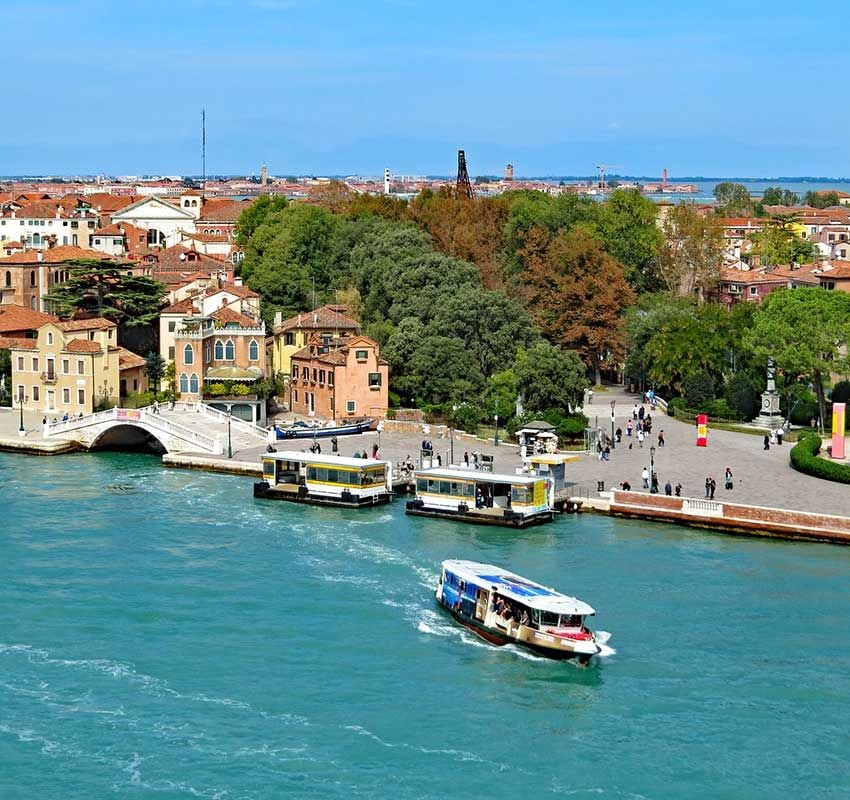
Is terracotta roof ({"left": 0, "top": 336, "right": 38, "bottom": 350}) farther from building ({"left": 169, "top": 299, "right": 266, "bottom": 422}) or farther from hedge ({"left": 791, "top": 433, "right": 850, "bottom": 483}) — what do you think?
hedge ({"left": 791, "top": 433, "right": 850, "bottom": 483})

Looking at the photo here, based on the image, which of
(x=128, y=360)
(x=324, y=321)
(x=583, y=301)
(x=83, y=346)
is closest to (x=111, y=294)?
(x=128, y=360)

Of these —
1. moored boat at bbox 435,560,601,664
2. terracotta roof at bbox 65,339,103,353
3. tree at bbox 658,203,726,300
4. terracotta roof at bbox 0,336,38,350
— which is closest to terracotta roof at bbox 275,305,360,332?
terracotta roof at bbox 65,339,103,353

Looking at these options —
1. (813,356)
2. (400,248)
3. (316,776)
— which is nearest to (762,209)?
(400,248)

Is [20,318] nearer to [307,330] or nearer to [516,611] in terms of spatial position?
[307,330]

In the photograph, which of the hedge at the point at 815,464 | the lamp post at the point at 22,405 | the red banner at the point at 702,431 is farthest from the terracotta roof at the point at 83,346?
the hedge at the point at 815,464

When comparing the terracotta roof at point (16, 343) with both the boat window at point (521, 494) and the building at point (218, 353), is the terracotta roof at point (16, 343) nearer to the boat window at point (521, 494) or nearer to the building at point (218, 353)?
the building at point (218, 353)
